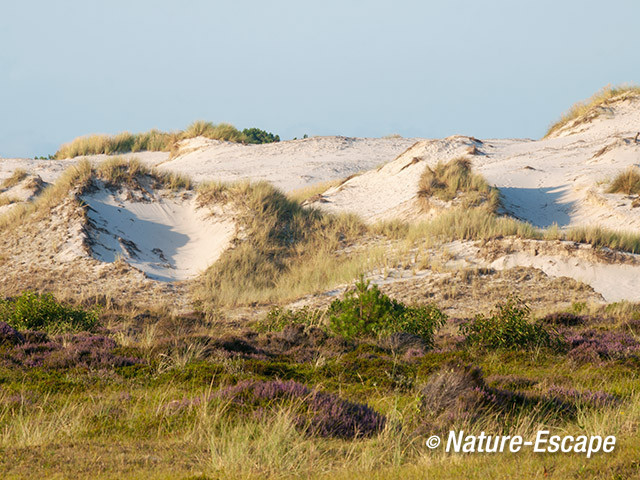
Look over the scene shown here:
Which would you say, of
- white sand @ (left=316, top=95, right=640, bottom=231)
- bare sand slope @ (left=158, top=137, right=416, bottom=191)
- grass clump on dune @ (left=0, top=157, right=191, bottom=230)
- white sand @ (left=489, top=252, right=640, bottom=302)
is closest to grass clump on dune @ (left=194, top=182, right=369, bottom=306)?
grass clump on dune @ (left=0, top=157, right=191, bottom=230)

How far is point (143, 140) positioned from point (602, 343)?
4028 cm

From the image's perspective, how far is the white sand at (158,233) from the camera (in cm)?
2055

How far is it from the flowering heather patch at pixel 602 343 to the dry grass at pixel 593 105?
94.1 ft

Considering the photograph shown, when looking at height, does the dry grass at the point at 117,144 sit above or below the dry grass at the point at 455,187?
above

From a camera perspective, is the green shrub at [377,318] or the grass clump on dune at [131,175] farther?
the grass clump on dune at [131,175]

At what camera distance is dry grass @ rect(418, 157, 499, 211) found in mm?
23514

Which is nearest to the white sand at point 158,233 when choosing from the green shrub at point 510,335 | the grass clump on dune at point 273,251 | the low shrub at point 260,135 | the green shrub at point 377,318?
the grass clump on dune at point 273,251

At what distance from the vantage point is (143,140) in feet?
151

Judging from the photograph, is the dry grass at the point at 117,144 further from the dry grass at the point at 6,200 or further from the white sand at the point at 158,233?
the white sand at the point at 158,233

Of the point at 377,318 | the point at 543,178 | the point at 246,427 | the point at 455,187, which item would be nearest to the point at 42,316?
the point at 377,318

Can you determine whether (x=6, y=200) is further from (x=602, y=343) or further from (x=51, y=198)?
(x=602, y=343)

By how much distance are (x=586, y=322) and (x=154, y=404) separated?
32.8 feet

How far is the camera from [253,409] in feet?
21.3

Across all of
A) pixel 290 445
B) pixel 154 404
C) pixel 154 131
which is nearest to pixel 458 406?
pixel 290 445
